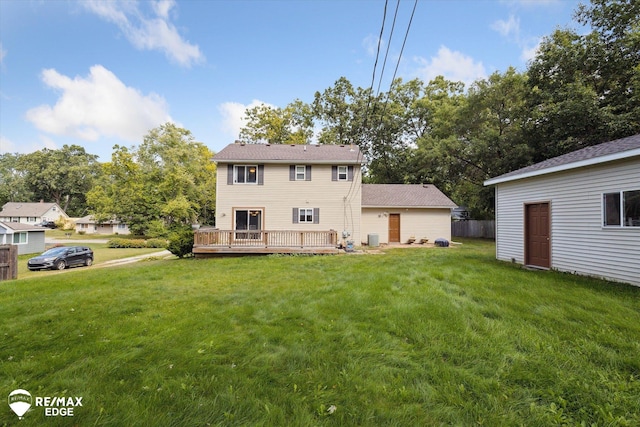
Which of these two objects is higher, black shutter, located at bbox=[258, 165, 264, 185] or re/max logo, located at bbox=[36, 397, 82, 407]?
black shutter, located at bbox=[258, 165, 264, 185]

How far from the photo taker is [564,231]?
7617 millimetres

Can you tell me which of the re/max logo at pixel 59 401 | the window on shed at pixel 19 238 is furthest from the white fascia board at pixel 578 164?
the window on shed at pixel 19 238

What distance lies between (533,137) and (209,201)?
103ft

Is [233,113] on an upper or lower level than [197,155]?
upper

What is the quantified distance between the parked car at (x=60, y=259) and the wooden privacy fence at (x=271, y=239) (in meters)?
8.09

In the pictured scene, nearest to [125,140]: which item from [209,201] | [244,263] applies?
[209,201]

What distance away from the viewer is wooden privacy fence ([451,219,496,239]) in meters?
22.4

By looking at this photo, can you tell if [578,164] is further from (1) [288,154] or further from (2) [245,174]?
(2) [245,174]

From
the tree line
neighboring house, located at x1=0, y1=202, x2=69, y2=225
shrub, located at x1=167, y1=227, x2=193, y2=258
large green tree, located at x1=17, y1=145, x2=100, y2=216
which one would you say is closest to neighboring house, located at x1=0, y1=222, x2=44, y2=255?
the tree line

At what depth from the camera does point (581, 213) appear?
716 centimetres

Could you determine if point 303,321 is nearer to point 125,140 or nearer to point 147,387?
point 147,387

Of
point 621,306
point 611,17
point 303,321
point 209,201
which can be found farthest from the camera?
point 209,201

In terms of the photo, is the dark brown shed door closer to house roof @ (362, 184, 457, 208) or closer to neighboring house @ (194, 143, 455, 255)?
neighboring house @ (194, 143, 455, 255)

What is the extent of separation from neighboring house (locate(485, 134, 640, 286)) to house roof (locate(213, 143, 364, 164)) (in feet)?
25.9
